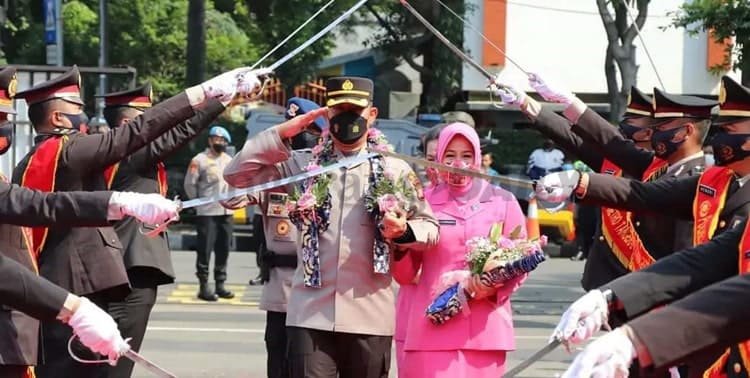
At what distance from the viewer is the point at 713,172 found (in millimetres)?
5680

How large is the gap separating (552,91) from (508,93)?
0.22 m

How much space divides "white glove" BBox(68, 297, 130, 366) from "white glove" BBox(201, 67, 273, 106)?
202 cm

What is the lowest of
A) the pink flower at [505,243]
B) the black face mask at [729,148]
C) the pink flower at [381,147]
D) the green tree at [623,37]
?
the pink flower at [505,243]

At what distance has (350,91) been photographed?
21.5ft

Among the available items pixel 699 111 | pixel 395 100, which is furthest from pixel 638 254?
pixel 395 100

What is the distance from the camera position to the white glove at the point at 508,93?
6.79m

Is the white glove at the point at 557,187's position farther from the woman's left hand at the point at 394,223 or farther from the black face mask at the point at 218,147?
the black face mask at the point at 218,147

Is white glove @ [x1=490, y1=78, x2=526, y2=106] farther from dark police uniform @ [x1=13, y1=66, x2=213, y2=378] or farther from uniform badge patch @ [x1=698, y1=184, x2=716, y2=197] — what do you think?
dark police uniform @ [x1=13, y1=66, x2=213, y2=378]

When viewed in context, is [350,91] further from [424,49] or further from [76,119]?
[424,49]

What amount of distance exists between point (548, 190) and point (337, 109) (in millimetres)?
1325

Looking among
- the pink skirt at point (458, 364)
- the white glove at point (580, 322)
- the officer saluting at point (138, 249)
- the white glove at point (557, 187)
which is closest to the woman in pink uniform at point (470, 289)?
the pink skirt at point (458, 364)

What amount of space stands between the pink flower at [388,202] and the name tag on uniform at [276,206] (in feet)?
4.57

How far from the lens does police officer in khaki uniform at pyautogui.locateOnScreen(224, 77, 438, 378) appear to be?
21.2 feet

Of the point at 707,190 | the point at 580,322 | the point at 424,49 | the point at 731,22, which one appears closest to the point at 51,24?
the point at 424,49
